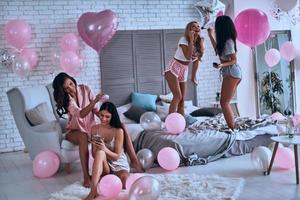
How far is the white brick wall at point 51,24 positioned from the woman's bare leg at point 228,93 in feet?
8.14

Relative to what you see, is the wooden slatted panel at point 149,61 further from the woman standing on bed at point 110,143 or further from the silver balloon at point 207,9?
the woman standing on bed at point 110,143

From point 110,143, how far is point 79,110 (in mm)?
616

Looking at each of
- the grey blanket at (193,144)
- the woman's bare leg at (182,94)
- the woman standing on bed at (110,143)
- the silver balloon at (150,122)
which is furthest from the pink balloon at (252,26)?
the woman standing on bed at (110,143)

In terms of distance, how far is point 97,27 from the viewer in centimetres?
620

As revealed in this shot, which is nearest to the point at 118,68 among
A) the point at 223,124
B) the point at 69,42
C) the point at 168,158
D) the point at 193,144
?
the point at 69,42

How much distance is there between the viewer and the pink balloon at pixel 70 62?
252 inches

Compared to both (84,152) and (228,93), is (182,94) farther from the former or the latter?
(84,152)

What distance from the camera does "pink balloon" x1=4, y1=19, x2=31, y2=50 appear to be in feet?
20.1

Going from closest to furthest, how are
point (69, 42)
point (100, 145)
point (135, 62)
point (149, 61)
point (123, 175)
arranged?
point (100, 145) → point (123, 175) → point (69, 42) → point (135, 62) → point (149, 61)

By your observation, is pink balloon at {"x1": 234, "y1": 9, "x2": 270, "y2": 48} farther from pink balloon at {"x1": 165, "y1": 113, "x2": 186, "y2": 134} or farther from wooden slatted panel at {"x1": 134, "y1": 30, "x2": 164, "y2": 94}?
wooden slatted panel at {"x1": 134, "y1": 30, "x2": 164, "y2": 94}

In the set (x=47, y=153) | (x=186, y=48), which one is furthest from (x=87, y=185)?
(x=186, y=48)

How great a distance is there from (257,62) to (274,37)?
62 cm

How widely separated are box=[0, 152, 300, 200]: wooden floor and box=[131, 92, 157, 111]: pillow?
1.88m

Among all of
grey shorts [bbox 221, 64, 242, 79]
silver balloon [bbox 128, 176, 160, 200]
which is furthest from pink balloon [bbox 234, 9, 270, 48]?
silver balloon [bbox 128, 176, 160, 200]
